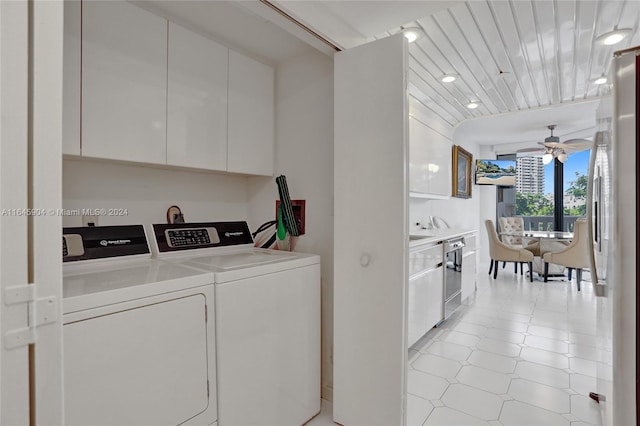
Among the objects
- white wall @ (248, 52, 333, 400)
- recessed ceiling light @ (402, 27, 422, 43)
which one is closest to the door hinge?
white wall @ (248, 52, 333, 400)

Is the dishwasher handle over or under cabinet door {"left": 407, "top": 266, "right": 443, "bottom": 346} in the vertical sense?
over

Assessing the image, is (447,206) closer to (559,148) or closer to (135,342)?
(559,148)

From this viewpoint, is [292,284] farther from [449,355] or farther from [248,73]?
[449,355]

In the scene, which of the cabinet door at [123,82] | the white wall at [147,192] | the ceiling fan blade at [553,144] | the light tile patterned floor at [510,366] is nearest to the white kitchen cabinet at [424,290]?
the light tile patterned floor at [510,366]

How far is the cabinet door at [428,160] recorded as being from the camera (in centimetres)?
329

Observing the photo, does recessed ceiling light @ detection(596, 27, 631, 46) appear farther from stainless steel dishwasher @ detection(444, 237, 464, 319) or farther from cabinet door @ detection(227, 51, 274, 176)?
cabinet door @ detection(227, 51, 274, 176)

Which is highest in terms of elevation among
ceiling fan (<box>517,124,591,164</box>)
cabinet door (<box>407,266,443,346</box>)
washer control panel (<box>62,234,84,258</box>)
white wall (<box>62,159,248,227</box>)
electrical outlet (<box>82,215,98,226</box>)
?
ceiling fan (<box>517,124,591,164</box>)

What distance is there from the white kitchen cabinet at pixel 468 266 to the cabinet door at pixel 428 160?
67 centimetres

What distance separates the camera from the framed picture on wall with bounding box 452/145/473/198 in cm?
483

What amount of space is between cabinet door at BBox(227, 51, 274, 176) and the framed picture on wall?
3.45 meters

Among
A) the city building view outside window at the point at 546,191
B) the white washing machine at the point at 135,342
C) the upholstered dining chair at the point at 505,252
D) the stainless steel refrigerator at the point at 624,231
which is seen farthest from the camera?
the city building view outside window at the point at 546,191

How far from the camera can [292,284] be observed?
1741 mm

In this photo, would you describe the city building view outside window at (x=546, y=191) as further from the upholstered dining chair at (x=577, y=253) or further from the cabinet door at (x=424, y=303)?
the cabinet door at (x=424, y=303)

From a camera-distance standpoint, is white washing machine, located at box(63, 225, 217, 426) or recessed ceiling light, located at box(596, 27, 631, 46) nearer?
white washing machine, located at box(63, 225, 217, 426)
